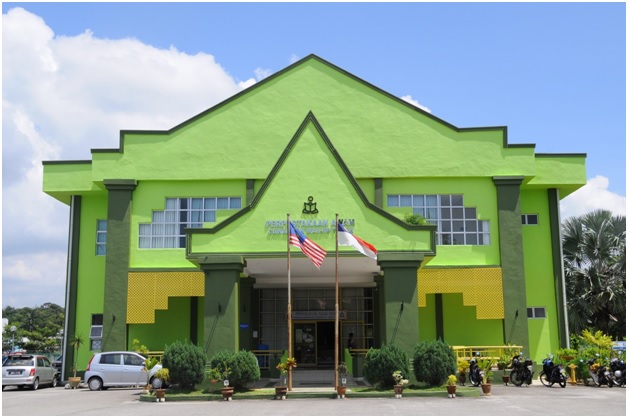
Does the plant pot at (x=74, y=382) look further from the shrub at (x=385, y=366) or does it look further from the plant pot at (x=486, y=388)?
the plant pot at (x=486, y=388)

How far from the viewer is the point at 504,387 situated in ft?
82.5

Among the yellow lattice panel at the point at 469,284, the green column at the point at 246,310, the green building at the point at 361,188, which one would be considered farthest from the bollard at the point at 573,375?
the green column at the point at 246,310

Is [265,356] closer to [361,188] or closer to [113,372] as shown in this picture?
[113,372]

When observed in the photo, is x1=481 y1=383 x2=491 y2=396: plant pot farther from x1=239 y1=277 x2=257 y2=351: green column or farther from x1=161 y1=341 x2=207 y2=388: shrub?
x1=239 y1=277 x2=257 y2=351: green column

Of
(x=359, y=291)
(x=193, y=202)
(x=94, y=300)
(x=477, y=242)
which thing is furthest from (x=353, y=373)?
(x=94, y=300)

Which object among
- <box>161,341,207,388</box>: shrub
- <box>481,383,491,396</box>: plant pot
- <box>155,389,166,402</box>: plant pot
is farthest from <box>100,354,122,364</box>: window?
<box>481,383,491,396</box>: plant pot

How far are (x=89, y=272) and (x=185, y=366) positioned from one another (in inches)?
487

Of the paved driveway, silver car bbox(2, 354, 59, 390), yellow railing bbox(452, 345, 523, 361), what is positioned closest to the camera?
the paved driveway

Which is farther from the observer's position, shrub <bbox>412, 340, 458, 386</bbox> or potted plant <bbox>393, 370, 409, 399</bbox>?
shrub <bbox>412, 340, 458, 386</bbox>

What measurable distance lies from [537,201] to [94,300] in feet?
69.2

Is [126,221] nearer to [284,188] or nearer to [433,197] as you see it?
[284,188]

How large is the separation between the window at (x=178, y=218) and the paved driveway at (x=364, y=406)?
29.0 ft

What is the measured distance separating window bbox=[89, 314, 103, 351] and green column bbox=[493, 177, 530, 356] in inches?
706

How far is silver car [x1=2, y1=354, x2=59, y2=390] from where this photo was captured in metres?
28.5
